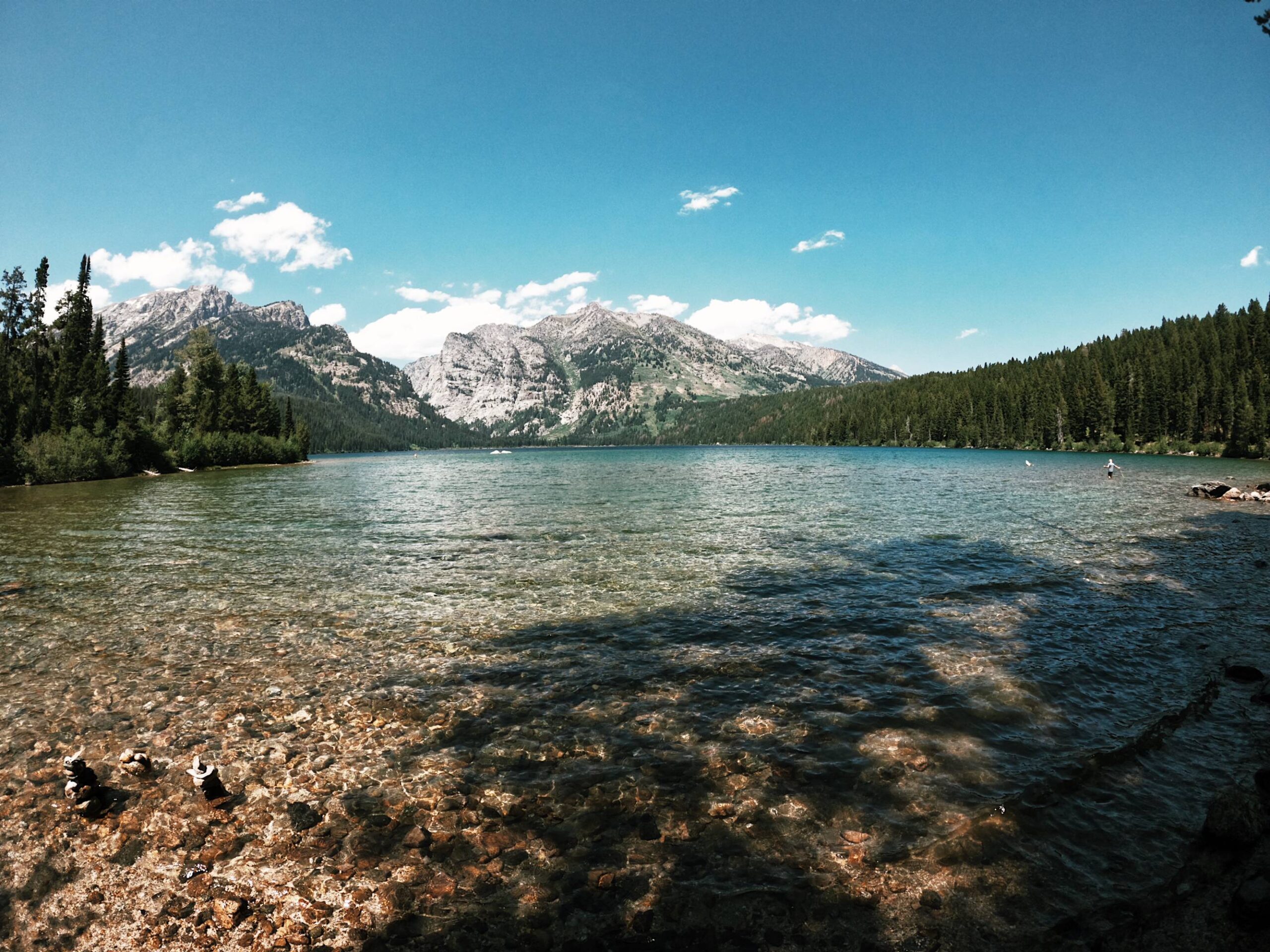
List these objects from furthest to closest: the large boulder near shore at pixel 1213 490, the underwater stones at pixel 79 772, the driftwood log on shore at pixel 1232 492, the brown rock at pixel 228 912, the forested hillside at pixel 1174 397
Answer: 1. the forested hillside at pixel 1174 397
2. the large boulder near shore at pixel 1213 490
3. the driftwood log on shore at pixel 1232 492
4. the underwater stones at pixel 79 772
5. the brown rock at pixel 228 912

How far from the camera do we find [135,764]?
9.97 metres

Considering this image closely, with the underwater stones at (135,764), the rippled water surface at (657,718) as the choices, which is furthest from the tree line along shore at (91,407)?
the underwater stones at (135,764)

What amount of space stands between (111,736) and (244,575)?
→ 1595 cm

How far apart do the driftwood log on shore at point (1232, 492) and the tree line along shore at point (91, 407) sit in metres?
136

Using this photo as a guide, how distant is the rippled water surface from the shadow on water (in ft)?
0.19

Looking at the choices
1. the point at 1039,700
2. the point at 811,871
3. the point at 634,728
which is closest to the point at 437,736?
the point at 634,728

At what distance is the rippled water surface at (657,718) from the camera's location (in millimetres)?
7531

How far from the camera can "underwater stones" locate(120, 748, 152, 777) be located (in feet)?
32.6

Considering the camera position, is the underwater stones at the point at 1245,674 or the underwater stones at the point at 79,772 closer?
the underwater stones at the point at 79,772

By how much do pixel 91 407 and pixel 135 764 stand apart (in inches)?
4548

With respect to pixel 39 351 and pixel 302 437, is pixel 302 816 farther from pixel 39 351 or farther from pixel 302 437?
pixel 302 437

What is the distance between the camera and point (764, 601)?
2095cm

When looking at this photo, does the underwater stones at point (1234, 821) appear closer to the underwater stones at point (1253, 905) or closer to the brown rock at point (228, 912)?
the underwater stones at point (1253, 905)

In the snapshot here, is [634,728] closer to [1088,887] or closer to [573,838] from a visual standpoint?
[573,838]
